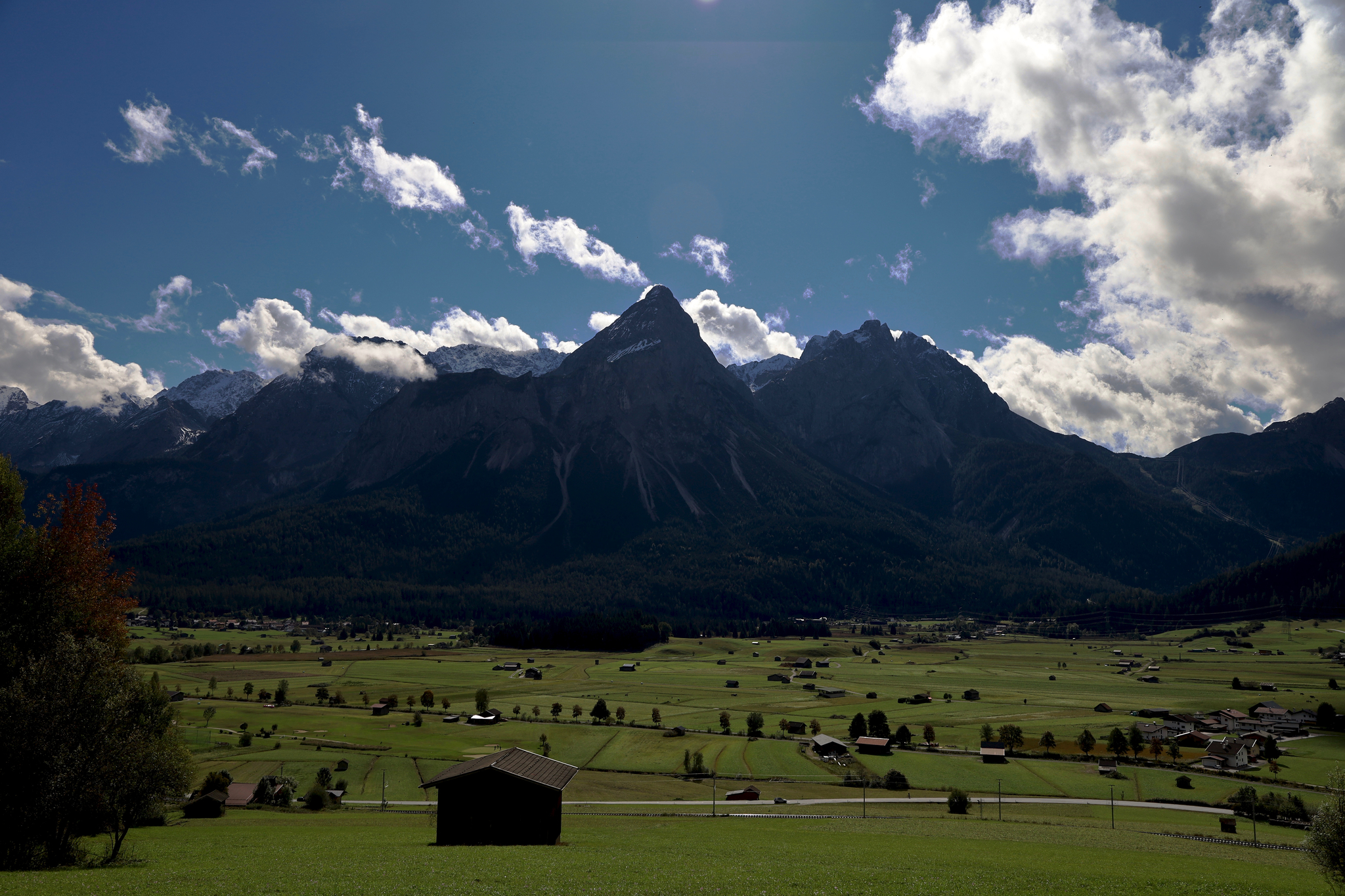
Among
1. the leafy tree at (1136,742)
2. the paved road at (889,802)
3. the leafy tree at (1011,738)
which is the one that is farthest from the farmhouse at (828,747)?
the leafy tree at (1136,742)

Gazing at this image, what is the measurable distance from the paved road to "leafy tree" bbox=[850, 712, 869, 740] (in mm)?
26831

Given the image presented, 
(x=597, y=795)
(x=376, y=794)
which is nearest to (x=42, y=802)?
(x=376, y=794)

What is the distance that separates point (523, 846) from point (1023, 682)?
142550 millimetres

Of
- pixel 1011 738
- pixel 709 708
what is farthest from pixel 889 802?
pixel 709 708

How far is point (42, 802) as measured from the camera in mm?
29172

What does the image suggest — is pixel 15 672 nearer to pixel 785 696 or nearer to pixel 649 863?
pixel 649 863

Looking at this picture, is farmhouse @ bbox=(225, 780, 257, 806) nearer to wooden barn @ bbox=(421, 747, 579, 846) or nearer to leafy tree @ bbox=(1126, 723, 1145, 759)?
wooden barn @ bbox=(421, 747, 579, 846)

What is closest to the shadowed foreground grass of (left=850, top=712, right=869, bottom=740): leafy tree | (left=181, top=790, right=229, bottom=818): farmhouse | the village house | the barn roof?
the barn roof

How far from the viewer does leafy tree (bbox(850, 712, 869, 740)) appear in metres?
95.3

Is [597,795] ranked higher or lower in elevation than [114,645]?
lower

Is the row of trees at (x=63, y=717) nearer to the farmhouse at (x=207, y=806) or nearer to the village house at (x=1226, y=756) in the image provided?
the farmhouse at (x=207, y=806)

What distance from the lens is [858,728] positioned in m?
96.1

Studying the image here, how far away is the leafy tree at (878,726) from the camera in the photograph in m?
95.1

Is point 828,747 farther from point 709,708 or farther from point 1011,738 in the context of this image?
point 709,708
